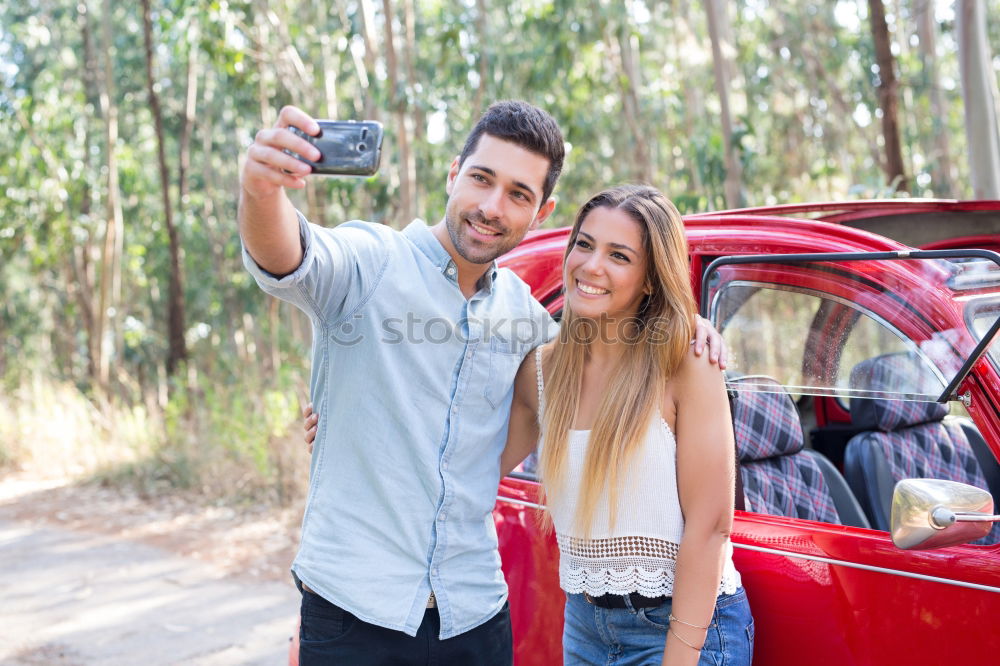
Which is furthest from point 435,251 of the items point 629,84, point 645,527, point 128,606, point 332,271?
point 629,84

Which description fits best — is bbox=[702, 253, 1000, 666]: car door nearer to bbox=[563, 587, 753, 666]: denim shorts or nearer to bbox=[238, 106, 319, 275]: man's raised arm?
bbox=[563, 587, 753, 666]: denim shorts

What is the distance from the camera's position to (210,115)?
75.7ft

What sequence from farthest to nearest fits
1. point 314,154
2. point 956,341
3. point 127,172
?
point 127,172 → point 956,341 → point 314,154

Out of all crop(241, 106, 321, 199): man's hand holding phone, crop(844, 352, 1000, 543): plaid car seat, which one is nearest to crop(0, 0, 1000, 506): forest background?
crop(844, 352, 1000, 543): plaid car seat

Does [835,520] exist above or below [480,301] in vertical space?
below

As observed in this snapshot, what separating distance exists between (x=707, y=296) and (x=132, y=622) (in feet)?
13.9

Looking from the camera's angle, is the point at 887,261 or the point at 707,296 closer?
the point at 887,261

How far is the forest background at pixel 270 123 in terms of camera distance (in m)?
9.25

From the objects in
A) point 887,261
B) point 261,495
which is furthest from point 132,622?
point 887,261

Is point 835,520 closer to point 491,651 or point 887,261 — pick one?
point 887,261

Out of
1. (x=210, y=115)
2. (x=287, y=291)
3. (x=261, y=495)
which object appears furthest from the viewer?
(x=210, y=115)

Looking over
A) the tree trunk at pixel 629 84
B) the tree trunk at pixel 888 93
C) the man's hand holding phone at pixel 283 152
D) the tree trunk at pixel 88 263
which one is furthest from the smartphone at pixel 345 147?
the tree trunk at pixel 88 263

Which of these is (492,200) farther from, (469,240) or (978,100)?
(978,100)

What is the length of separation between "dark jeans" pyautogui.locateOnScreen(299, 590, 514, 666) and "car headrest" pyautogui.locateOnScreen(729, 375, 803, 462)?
110 centimetres
